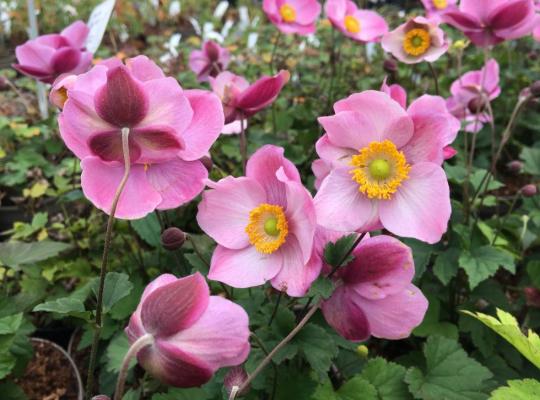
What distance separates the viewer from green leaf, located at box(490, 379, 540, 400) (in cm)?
71

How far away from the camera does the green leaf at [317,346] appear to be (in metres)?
0.79

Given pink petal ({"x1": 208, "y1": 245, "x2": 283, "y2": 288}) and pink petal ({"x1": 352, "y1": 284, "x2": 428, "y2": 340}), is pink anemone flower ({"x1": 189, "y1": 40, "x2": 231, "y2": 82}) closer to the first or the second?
pink petal ({"x1": 208, "y1": 245, "x2": 283, "y2": 288})

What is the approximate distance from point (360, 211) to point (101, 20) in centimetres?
91

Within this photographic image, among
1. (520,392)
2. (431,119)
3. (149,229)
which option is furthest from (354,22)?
(520,392)

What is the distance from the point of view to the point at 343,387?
3.11 ft

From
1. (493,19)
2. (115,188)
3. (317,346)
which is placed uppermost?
(493,19)

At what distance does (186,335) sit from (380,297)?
0.28m

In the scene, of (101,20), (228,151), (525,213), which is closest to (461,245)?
(525,213)

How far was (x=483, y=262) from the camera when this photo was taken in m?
1.22

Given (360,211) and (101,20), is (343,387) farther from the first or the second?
(101,20)

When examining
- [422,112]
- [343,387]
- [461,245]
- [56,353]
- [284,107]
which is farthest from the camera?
[284,107]

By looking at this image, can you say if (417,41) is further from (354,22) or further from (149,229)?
(149,229)

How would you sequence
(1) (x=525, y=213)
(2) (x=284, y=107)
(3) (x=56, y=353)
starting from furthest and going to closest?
1. (2) (x=284, y=107)
2. (1) (x=525, y=213)
3. (3) (x=56, y=353)

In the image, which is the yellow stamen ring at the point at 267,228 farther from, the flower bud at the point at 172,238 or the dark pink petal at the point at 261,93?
the dark pink petal at the point at 261,93
